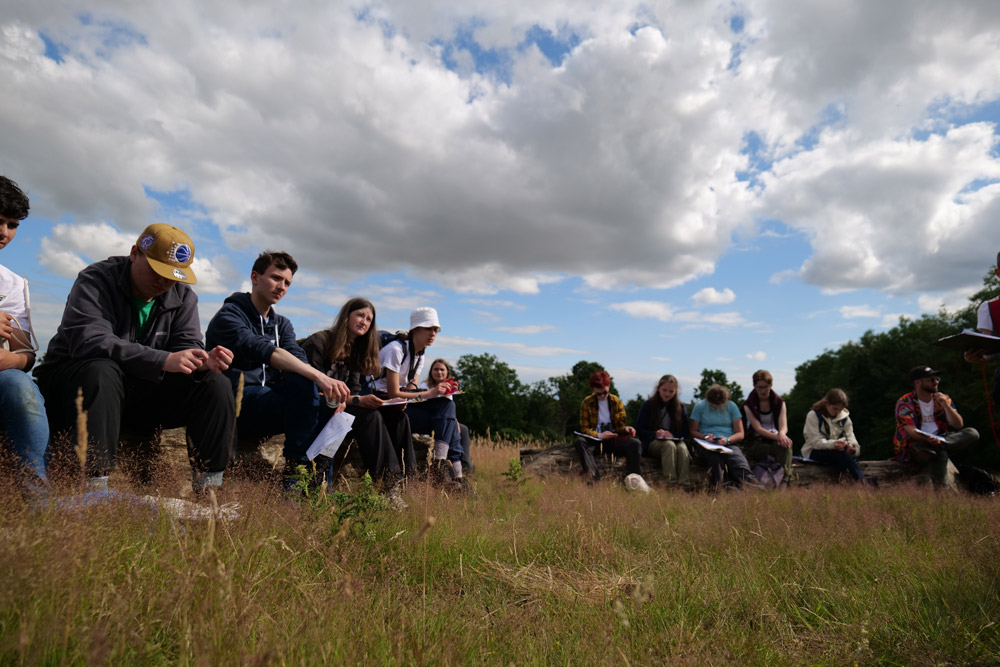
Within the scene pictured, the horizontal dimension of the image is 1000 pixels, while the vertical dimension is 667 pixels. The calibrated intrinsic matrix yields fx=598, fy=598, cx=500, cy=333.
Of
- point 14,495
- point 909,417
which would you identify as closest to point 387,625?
point 14,495

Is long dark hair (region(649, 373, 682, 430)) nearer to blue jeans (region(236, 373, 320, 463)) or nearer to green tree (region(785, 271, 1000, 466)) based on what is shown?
blue jeans (region(236, 373, 320, 463))

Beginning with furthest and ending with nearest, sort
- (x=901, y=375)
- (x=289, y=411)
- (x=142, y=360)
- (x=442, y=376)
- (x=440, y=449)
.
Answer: (x=901, y=375) → (x=442, y=376) → (x=440, y=449) → (x=289, y=411) → (x=142, y=360)

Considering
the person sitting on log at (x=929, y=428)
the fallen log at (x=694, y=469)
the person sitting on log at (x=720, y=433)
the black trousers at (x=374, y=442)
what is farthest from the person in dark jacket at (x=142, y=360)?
the person sitting on log at (x=929, y=428)

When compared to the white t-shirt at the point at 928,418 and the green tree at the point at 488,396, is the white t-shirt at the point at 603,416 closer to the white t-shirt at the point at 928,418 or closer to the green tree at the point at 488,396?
the white t-shirt at the point at 928,418

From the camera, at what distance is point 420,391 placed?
5512 mm

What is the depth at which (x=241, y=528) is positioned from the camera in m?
2.40

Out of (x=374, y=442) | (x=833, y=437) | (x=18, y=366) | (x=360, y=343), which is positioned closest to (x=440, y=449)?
(x=374, y=442)

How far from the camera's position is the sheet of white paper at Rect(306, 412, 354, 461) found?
4113 millimetres

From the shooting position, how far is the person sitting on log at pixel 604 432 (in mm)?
7109

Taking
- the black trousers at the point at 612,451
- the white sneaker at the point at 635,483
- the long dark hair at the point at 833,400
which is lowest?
the white sneaker at the point at 635,483

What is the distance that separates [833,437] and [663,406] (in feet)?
7.42

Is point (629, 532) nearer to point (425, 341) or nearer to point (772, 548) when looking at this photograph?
point (772, 548)

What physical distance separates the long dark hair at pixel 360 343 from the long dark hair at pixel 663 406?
12.7 ft

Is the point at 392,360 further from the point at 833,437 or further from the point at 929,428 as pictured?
the point at 929,428
